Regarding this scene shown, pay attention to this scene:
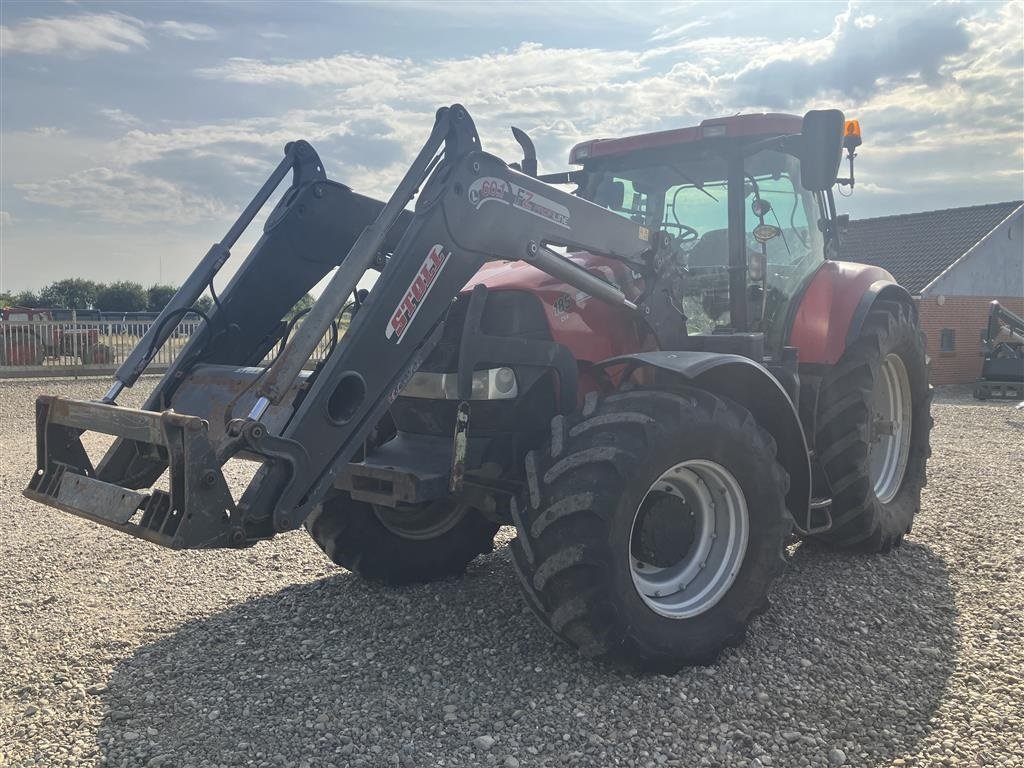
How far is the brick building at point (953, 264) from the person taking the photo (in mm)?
21562

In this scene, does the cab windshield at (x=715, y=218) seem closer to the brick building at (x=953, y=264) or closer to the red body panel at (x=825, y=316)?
the red body panel at (x=825, y=316)

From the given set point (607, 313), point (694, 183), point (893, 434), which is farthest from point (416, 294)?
point (893, 434)

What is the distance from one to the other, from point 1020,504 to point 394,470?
5758 millimetres

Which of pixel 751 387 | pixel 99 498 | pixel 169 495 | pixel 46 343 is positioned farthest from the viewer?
pixel 46 343

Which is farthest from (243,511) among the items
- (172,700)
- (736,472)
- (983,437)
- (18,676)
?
(983,437)

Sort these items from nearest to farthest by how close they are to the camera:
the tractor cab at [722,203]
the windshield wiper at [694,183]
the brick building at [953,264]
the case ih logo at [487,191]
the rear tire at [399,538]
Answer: the case ih logo at [487,191], the rear tire at [399,538], the tractor cab at [722,203], the windshield wiper at [694,183], the brick building at [953,264]

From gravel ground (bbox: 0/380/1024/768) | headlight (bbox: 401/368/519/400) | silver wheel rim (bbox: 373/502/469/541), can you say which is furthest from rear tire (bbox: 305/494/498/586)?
headlight (bbox: 401/368/519/400)

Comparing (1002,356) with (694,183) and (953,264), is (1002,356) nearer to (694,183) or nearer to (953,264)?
(953,264)

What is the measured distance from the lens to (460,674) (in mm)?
3754

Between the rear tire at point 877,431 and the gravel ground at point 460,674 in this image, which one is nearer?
the gravel ground at point 460,674

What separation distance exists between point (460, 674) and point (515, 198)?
2.15 m

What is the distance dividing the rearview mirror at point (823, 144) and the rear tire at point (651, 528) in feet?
4.88

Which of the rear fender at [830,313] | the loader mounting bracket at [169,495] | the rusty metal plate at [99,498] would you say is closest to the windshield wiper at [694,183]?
the rear fender at [830,313]

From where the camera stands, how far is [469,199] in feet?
12.3
